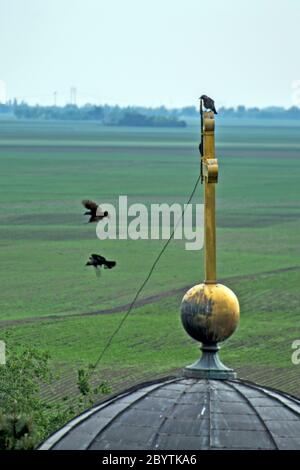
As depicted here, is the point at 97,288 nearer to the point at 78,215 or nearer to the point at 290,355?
the point at 290,355

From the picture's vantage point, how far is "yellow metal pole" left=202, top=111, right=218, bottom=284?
899 centimetres

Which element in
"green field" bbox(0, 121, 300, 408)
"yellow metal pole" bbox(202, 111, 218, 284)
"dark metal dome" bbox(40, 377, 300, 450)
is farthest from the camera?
"green field" bbox(0, 121, 300, 408)

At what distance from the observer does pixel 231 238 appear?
72062 mm

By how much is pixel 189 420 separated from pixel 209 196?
1.14m

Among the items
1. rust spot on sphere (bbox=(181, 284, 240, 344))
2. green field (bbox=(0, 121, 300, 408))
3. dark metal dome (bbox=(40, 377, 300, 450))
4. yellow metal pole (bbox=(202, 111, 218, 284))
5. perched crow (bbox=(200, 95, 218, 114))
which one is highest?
perched crow (bbox=(200, 95, 218, 114))

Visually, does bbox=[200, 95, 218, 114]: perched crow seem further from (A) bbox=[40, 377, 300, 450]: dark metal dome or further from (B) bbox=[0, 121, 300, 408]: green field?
(B) bbox=[0, 121, 300, 408]: green field

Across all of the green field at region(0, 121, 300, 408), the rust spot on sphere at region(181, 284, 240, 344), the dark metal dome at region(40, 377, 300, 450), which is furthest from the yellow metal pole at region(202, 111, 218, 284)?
the green field at region(0, 121, 300, 408)

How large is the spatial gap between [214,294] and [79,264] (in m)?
54.7

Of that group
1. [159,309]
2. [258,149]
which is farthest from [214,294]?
[258,149]

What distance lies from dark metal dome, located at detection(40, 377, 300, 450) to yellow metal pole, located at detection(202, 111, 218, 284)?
1.75ft

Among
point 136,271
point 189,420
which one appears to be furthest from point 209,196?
point 136,271

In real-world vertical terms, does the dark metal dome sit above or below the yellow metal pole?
below

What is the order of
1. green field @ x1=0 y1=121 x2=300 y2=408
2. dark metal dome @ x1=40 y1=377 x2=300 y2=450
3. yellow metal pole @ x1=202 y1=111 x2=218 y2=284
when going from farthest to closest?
green field @ x1=0 y1=121 x2=300 y2=408 < yellow metal pole @ x1=202 y1=111 x2=218 y2=284 < dark metal dome @ x1=40 y1=377 x2=300 y2=450

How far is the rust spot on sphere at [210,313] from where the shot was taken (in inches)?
356
